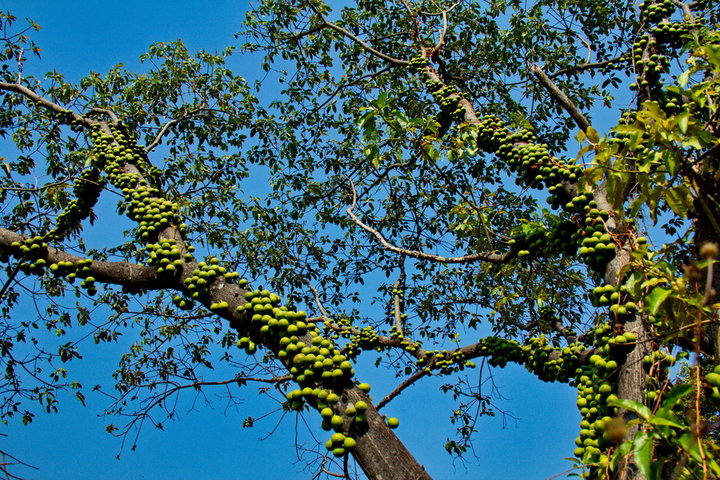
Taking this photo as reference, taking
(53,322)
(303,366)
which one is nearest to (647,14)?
(303,366)

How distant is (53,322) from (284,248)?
261 cm

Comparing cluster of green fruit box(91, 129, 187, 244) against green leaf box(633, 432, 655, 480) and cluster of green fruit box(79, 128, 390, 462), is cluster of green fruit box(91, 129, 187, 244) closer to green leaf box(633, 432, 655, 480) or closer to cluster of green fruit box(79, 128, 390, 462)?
cluster of green fruit box(79, 128, 390, 462)

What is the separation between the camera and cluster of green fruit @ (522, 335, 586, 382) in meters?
3.39

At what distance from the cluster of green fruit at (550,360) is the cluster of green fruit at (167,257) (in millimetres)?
2657

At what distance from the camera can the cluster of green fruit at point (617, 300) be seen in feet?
7.71

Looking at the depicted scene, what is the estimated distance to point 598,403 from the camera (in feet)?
7.64

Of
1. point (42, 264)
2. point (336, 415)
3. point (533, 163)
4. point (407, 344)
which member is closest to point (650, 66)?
point (533, 163)

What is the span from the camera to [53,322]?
16.4ft

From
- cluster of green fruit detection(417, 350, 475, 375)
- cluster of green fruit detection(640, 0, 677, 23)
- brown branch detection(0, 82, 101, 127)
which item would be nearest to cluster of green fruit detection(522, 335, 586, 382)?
cluster of green fruit detection(417, 350, 475, 375)

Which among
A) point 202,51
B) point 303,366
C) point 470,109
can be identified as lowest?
point 303,366

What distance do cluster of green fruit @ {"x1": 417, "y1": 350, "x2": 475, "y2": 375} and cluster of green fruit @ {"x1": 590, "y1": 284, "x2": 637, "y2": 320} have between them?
1.95 metres

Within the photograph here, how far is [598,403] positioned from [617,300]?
53 centimetres

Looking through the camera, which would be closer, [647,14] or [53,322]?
[647,14]

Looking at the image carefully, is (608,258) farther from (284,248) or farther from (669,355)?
(284,248)
